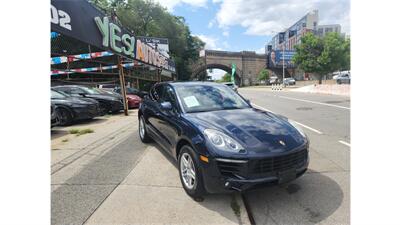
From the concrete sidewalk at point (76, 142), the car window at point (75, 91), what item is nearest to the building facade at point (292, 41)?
the car window at point (75, 91)

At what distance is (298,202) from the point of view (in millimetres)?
3180

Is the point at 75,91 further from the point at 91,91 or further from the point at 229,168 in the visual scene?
the point at 229,168

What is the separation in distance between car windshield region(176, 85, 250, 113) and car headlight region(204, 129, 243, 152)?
0.90 meters

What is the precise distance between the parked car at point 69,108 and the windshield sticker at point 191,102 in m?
6.23

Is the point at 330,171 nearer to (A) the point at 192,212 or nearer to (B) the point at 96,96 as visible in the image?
(A) the point at 192,212

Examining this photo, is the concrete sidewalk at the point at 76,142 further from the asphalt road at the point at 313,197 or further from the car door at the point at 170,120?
the asphalt road at the point at 313,197

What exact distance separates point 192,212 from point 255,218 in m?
0.71

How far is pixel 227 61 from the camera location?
76.5 metres

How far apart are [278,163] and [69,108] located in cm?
807

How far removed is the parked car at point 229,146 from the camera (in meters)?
2.86

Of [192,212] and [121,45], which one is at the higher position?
[121,45]

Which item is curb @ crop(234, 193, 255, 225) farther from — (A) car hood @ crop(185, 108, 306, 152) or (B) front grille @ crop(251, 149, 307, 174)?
(A) car hood @ crop(185, 108, 306, 152)
